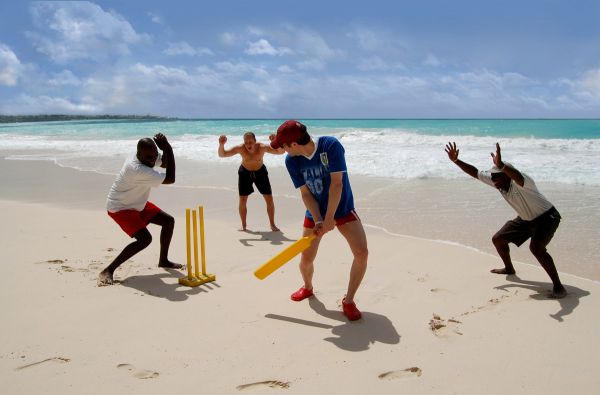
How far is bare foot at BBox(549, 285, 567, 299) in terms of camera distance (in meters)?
4.48

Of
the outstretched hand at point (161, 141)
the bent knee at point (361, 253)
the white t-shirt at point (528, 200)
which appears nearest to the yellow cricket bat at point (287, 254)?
the bent knee at point (361, 253)

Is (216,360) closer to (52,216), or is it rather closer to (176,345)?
(176,345)

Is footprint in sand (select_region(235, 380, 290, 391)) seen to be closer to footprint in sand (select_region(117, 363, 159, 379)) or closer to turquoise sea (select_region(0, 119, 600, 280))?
footprint in sand (select_region(117, 363, 159, 379))

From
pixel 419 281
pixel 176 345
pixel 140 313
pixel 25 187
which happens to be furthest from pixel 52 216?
pixel 419 281

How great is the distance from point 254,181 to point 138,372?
462 cm

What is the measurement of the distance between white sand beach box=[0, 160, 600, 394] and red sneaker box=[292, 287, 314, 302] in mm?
97

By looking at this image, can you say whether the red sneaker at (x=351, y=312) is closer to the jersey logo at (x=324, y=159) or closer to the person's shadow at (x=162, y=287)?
the jersey logo at (x=324, y=159)

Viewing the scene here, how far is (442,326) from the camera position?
3.92 metres

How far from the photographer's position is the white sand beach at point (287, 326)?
3.12 metres

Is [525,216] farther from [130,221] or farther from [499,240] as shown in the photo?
[130,221]

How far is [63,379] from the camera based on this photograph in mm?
3094

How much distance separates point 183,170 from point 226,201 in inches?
202

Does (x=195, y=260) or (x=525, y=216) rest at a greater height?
(x=525, y=216)

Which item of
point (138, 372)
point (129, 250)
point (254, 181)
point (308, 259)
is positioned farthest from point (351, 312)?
point (254, 181)
